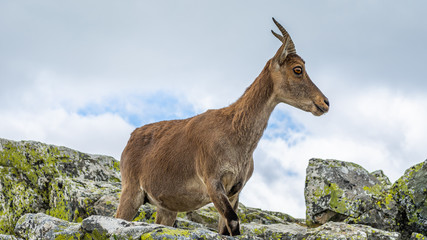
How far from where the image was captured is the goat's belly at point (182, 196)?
946 centimetres

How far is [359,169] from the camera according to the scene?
13.3 m

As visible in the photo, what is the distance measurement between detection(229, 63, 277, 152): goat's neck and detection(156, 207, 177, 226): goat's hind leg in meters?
2.74

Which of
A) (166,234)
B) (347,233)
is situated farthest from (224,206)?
(347,233)

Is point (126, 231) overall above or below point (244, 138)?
below

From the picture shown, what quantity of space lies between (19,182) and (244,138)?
746 centimetres

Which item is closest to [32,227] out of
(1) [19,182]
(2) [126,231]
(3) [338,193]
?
(2) [126,231]

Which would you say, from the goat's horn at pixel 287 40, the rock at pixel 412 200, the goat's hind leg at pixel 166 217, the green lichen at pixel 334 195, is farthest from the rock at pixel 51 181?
the rock at pixel 412 200

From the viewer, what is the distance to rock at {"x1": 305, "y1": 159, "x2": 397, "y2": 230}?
11.1 metres

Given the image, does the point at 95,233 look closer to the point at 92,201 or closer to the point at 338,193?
the point at 92,201

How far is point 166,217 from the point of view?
1097 centimetres

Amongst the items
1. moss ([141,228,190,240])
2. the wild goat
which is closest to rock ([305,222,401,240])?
the wild goat

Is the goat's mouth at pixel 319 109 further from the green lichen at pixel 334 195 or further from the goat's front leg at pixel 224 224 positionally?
the green lichen at pixel 334 195

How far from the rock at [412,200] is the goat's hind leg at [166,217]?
5.07 metres

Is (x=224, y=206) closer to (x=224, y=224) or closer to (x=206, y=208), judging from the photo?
(x=224, y=224)
